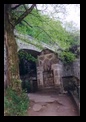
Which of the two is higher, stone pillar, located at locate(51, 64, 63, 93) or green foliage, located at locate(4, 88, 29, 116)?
stone pillar, located at locate(51, 64, 63, 93)

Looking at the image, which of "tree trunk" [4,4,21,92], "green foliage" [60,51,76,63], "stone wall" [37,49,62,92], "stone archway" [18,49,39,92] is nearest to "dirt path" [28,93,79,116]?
"tree trunk" [4,4,21,92]

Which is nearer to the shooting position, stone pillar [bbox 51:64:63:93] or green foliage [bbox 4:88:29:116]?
green foliage [bbox 4:88:29:116]

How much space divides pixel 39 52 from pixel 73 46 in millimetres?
2210

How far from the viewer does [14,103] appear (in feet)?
20.2

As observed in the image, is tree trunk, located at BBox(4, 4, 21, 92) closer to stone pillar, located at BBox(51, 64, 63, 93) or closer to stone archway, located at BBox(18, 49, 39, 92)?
stone pillar, located at BBox(51, 64, 63, 93)

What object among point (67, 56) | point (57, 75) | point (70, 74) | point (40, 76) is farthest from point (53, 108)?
point (70, 74)

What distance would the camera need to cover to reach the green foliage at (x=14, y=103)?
5.62 metres

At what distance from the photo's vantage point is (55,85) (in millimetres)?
10172

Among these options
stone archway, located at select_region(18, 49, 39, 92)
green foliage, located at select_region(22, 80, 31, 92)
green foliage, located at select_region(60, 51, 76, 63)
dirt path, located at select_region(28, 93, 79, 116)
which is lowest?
dirt path, located at select_region(28, 93, 79, 116)

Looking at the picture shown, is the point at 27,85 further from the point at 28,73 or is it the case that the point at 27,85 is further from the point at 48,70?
the point at 28,73

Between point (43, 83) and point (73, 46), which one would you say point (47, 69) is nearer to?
point (43, 83)

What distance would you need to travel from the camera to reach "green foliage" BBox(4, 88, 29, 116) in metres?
5.62
